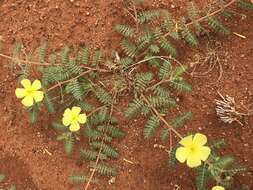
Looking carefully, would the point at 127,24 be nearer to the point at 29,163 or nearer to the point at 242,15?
the point at 242,15

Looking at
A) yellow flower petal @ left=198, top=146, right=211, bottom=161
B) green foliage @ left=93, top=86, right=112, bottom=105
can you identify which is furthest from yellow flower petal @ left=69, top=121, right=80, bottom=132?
yellow flower petal @ left=198, top=146, right=211, bottom=161

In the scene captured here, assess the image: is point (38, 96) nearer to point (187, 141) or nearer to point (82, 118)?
point (82, 118)

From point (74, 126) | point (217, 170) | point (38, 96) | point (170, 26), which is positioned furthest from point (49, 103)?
point (217, 170)

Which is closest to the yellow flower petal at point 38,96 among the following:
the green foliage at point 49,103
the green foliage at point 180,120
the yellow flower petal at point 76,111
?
the green foliage at point 49,103

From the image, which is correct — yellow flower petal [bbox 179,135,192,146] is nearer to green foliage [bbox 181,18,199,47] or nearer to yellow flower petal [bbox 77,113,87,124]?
yellow flower petal [bbox 77,113,87,124]

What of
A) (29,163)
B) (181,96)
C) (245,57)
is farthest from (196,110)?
(29,163)
